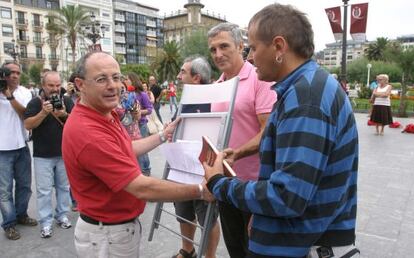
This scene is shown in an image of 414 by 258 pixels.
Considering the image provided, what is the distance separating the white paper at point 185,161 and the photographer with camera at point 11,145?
241 cm

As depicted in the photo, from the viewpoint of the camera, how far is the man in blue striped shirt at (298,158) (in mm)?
1250

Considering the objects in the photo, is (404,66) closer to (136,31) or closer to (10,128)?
(10,128)

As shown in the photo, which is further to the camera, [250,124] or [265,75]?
[250,124]

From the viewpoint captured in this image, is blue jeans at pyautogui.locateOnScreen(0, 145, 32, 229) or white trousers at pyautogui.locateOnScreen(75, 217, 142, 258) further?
blue jeans at pyautogui.locateOnScreen(0, 145, 32, 229)

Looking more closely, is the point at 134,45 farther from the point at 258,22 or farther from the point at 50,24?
the point at 258,22

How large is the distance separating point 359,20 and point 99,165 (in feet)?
37.0

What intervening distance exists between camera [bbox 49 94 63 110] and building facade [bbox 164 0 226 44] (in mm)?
81197

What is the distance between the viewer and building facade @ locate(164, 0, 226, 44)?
84.9 meters

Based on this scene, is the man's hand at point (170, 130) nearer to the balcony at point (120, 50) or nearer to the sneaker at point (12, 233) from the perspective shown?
the sneaker at point (12, 233)

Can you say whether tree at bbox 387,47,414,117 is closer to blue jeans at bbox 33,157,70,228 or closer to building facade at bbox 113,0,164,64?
blue jeans at bbox 33,157,70,228

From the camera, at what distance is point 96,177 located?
1.90 metres

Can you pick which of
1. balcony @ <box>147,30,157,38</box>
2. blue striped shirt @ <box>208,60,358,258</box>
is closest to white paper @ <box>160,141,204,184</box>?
blue striped shirt @ <box>208,60,358,258</box>

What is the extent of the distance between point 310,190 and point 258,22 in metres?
0.68

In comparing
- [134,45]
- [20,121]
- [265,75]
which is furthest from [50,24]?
[265,75]
